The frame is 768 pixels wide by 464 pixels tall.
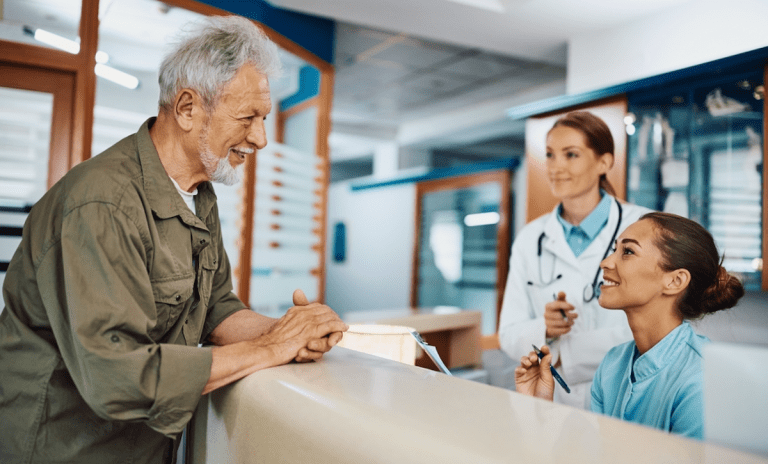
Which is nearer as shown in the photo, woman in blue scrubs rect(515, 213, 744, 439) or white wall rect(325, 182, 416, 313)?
woman in blue scrubs rect(515, 213, 744, 439)

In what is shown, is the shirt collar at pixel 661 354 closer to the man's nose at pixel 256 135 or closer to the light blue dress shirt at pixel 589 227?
the light blue dress shirt at pixel 589 227

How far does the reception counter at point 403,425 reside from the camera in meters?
0.62

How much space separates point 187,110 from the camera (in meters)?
1.35

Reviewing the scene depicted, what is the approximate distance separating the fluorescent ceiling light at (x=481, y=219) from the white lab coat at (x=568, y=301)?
4719 millimetres

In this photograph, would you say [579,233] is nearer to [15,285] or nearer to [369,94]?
[15,285]

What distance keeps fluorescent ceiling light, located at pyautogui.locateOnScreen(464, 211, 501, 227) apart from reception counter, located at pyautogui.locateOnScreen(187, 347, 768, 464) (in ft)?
21.6

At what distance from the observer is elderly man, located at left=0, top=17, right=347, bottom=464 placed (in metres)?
0.98

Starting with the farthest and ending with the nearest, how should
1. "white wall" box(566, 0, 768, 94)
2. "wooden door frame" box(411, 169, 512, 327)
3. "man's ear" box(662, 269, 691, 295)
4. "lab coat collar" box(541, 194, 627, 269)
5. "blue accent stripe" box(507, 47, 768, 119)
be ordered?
"wooden door frame" box(411, 169, 512, 327)
"white wall" box(566, 0, 768, 94)
"blue accent stripe" box(507, 47, 768, 119)
"lab coat collar" box(541, 194, 627, 269)
"man's ear" box(662, 269, 691, 295)

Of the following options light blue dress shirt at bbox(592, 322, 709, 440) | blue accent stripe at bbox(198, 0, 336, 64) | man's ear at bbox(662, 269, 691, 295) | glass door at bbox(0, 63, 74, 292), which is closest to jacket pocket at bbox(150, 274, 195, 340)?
light blue dress shirt at bbox(592, 322, 709, 440)

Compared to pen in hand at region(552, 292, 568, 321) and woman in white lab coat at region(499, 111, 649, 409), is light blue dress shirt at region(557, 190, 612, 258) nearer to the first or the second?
woman in white lab coat at region(499, 111, 649, 409)

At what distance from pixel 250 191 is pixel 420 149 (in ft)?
18.6

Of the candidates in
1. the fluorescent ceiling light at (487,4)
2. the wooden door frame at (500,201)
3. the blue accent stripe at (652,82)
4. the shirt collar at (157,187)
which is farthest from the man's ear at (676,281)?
the wooden door frame at (500,201)

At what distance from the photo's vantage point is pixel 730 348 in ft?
1.96

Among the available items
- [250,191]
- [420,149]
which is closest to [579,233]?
[250,191]
